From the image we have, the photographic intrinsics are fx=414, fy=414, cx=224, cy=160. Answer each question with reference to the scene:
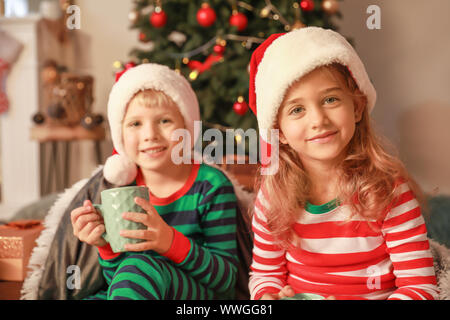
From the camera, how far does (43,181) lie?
2.45m

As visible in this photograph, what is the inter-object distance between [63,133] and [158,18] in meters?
0.85

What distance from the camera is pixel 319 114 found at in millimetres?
667

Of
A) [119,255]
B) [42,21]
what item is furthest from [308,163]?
[42,21]

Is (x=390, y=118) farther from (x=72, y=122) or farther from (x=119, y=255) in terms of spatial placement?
(x=72, y=122)

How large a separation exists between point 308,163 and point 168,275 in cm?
34

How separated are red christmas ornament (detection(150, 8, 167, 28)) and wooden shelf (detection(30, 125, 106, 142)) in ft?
2.20

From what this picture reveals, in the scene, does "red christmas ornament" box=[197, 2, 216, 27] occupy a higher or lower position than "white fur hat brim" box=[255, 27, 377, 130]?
higher

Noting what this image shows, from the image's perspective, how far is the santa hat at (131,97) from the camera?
0.82 m

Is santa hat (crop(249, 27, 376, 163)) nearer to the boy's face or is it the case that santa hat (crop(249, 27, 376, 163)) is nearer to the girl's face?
the girl's face

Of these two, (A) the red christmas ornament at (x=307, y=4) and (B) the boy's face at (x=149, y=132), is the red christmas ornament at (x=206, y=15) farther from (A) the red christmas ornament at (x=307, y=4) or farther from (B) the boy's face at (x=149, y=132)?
(B) the boy's face at (x=149, y=132)

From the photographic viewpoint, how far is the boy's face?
81 centimetres

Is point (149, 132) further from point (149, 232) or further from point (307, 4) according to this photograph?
point (307, 4)

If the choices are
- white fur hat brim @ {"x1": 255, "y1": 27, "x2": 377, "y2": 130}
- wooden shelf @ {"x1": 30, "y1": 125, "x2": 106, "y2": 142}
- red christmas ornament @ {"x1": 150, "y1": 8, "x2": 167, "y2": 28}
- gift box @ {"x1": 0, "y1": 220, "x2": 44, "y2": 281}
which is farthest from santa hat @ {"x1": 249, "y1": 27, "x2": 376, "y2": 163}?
wooden shelf @ {"x1": 30, "y1": 125, "x2": 106, "y2": 142}

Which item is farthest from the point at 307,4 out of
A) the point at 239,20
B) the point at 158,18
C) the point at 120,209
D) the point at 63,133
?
the point at 63,133
